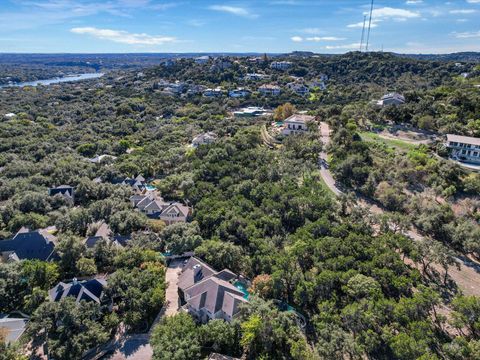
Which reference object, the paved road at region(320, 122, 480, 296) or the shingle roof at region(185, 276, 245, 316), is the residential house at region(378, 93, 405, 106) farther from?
the shingle roof at region(185, 276, 245, 316)

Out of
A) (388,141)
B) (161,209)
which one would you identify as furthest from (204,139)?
(388,141)

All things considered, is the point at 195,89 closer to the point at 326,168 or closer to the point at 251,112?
the point at 251,112

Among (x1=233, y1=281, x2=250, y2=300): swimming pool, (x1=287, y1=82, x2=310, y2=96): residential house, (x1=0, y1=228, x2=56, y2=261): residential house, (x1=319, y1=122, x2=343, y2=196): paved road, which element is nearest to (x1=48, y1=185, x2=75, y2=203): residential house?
(x1=0, y1=228, x2=56, y2=261): residential house

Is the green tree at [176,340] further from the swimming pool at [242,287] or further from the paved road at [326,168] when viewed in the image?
the paved road at [326,168]

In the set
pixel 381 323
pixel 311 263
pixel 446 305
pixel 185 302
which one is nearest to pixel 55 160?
pixel 185 302

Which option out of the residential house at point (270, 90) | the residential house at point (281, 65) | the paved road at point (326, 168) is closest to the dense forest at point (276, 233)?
the paved road at point (326, 168)
